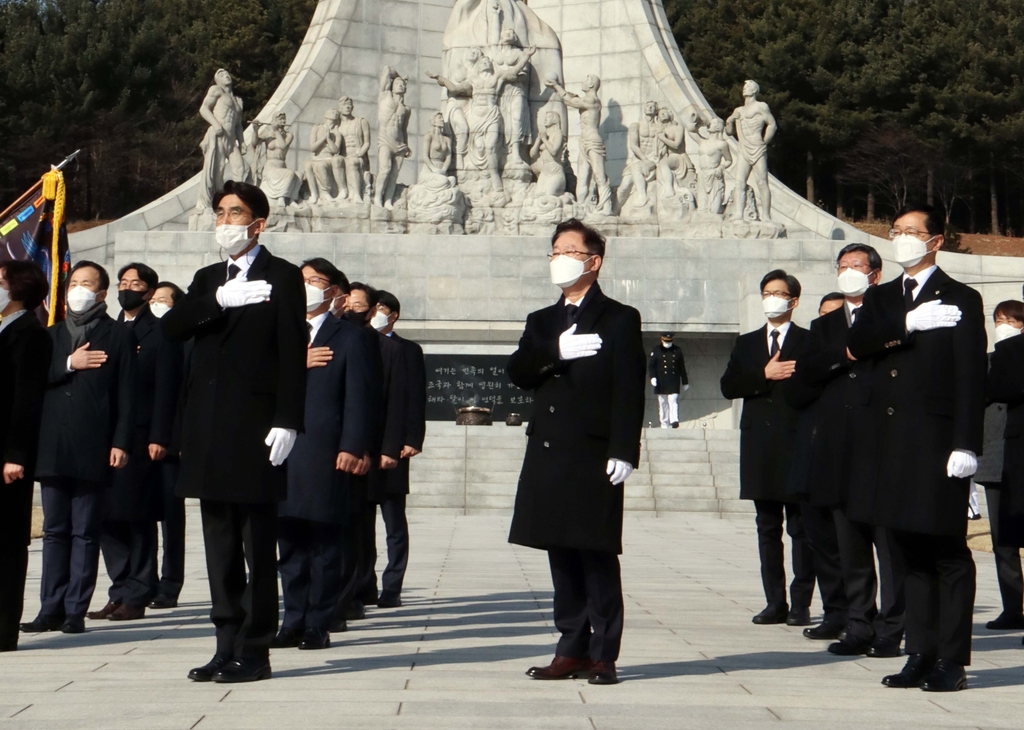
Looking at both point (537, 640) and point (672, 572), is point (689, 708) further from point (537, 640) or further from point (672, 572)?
point (672, 572)

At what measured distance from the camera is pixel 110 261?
70.2ft

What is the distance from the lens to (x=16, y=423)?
5738 millimetres

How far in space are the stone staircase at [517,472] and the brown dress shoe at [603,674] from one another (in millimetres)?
9827

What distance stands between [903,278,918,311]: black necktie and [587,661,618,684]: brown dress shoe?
5.29ft

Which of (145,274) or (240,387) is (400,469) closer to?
(145,274)

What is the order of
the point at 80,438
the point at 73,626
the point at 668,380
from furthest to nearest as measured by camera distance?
the point at 668,380 < the point at 80,438 < the point at 73,626

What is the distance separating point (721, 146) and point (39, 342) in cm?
1676

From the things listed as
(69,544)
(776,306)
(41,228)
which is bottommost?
(69,544)

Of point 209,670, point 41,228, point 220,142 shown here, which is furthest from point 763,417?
point 220,142

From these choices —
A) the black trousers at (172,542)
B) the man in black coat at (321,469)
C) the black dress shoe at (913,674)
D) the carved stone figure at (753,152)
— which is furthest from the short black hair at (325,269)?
the carved stone figure at (753,152)

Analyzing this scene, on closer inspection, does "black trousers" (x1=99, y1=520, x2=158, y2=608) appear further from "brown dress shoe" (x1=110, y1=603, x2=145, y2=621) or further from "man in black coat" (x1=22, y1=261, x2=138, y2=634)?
"man in black coat" (x1=22, y1=261, x2=138, y2=634)

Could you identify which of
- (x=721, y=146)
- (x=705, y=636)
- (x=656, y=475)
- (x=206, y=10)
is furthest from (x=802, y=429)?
(x=206, y=10)

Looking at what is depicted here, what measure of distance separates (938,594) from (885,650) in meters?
0.86

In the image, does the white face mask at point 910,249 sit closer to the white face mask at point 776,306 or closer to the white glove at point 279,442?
the white face mask at point 776,306
